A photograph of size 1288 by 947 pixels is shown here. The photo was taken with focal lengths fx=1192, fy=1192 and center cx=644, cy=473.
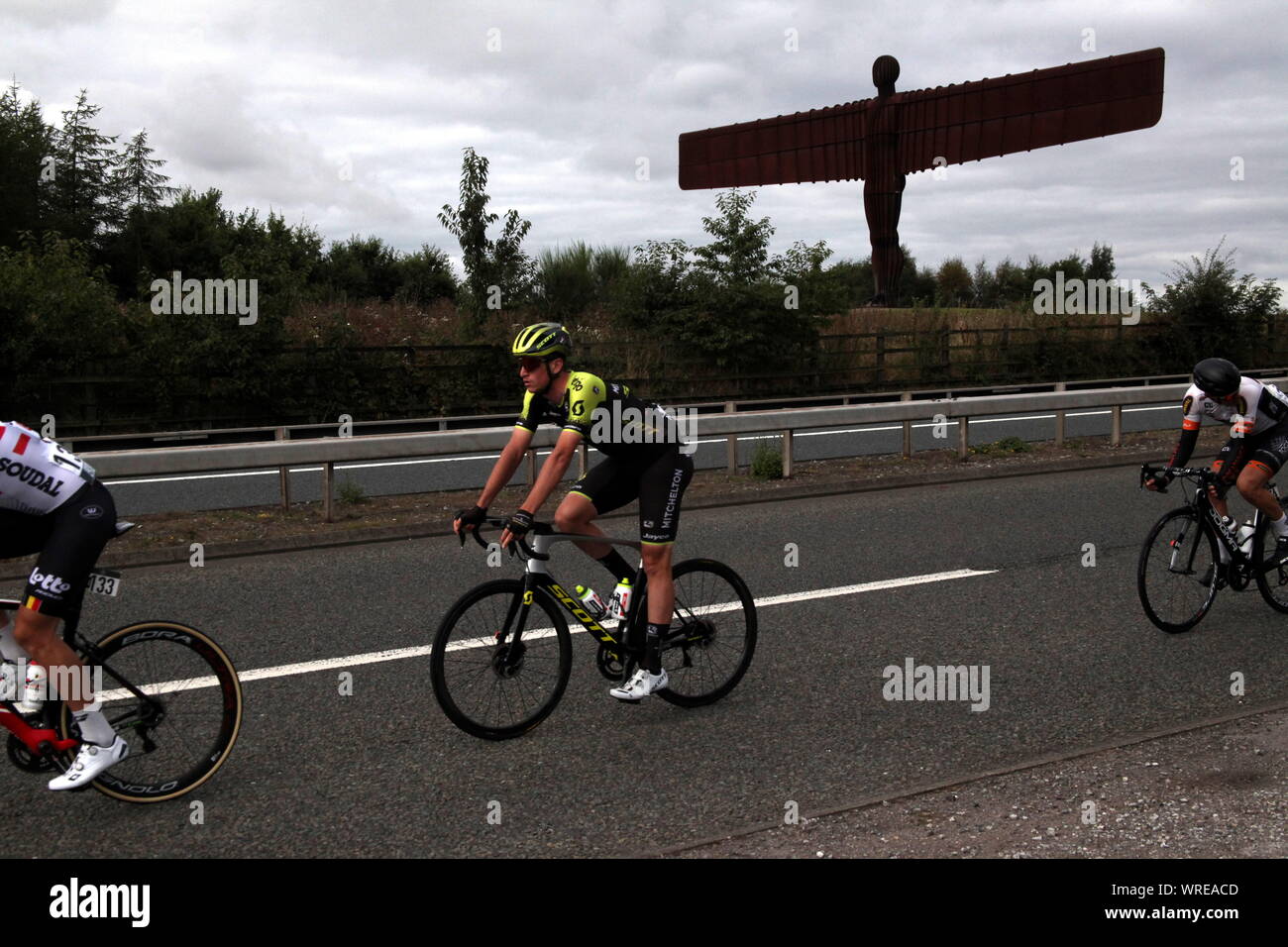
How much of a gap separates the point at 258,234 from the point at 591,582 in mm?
20921

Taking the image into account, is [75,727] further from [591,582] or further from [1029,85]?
[1029,85]

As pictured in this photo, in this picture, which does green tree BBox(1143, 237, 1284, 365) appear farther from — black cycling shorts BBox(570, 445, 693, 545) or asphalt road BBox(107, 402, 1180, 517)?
black cycling shorts BBox(570, 445, 693, 545)

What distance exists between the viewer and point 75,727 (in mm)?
4586

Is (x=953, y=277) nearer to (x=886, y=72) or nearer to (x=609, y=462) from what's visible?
(x=886, y=72)

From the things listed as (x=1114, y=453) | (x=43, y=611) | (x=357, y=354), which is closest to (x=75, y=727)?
(x=43, y=611)

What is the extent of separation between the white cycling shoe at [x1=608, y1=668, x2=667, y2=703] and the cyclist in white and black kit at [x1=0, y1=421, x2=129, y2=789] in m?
2.27

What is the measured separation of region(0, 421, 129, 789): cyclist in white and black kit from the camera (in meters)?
4.36

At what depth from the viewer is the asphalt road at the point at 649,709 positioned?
459 centimetres

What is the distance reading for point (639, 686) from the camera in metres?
5.80

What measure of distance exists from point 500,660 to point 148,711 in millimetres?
1504

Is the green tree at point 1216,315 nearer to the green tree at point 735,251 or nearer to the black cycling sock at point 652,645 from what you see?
the green tree at point 735,251

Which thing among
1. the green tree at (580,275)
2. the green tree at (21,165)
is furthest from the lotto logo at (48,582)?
the green tree at (21,165)

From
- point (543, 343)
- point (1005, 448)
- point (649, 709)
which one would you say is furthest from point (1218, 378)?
point (1005, 448)

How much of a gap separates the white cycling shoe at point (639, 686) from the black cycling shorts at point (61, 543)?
2449 mm
